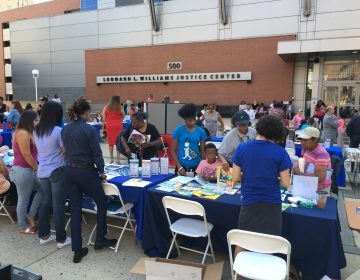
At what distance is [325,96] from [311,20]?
402 cm

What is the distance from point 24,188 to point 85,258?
4.12 feet

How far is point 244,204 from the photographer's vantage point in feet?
8.81

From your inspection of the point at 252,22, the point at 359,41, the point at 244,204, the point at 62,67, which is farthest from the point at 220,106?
the point at 244,204

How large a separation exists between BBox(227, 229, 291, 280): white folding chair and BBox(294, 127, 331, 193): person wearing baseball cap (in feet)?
3.90

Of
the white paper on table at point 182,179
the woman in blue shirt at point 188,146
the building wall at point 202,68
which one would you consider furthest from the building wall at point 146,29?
the white paper on table at point 182,179

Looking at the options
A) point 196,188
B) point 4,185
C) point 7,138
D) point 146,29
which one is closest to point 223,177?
point 196,188

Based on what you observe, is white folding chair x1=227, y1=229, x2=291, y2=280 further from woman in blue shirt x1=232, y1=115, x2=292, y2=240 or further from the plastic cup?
the plastic cup

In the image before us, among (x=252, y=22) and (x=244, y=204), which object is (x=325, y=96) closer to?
(x=252, y=22)

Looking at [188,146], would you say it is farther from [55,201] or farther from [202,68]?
[202,68]

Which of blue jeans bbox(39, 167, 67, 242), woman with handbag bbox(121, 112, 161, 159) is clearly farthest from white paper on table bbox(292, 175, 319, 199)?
blue jeans bbox(39, 167, 67, 242)

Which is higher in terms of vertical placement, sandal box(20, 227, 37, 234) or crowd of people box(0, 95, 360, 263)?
crowd of people box(0, 95, 360, 263)

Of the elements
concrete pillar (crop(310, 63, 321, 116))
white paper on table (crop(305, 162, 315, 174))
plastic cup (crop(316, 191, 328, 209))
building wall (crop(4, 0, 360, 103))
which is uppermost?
building wall (crop(4, 0, 360, 103))

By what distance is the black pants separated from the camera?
3.44m

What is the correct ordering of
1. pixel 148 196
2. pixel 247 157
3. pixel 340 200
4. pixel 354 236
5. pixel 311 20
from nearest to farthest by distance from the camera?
pixel 247 157 < pixel 148 196 < pixel 354 236 < pixel 340 200 < pixel 311 20
